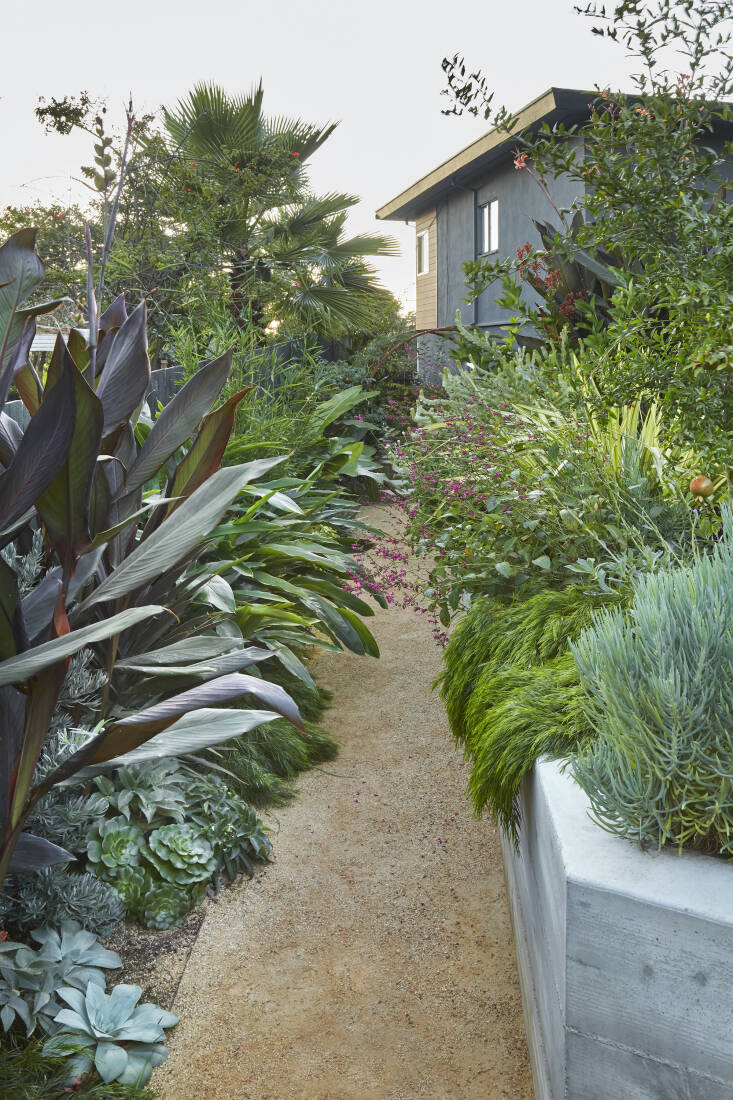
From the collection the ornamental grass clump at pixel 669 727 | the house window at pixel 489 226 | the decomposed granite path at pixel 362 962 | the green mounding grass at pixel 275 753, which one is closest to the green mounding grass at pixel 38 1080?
the decomposed granite path at pixel 362 962

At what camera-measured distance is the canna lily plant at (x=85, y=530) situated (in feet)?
4.59

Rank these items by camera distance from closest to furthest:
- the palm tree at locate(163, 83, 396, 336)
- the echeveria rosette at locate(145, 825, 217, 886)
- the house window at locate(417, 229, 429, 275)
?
the echeveria rosette at locate(145, 825, 217, 886)
the palm tree at locate(163, 83, 396, 336)
the house window at locate(417, 229, 429, 275)

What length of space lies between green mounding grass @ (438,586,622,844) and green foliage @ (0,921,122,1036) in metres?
1.00

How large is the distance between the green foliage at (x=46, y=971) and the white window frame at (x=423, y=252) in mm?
15485

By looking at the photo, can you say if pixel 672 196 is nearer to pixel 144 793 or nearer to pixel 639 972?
pixel 639 972

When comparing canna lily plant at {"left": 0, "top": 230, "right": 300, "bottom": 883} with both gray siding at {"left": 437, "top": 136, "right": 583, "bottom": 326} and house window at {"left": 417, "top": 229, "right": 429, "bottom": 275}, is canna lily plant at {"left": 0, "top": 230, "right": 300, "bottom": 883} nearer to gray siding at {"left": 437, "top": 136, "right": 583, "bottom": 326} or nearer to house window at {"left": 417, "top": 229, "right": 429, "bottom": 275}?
gray siding at {"left": 437, "top": 136, "right": 583, "bottom": 326}

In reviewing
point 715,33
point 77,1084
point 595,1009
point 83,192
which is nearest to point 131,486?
point 77,1084

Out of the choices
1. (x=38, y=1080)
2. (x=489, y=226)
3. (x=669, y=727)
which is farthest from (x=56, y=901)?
(x=489, y=226)

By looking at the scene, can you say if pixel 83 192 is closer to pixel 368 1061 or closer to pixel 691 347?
pixel 691 347

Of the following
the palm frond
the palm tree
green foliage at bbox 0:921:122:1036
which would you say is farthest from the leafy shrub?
the palm frond

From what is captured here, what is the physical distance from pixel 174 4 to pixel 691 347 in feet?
77.1

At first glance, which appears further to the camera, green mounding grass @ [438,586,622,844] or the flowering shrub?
the flowering shrub

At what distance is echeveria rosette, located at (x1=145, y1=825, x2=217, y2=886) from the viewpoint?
2.33m

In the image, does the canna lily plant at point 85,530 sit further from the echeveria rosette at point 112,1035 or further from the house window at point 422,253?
the house window at point 422,253
